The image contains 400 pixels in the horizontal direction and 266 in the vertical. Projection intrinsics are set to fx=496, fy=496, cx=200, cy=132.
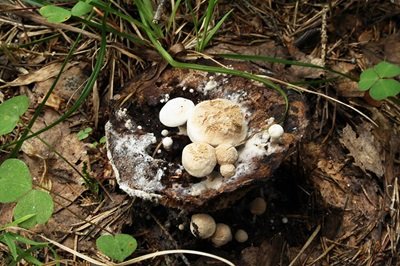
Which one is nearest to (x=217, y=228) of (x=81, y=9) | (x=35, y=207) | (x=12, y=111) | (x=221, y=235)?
(x=221, y=235)

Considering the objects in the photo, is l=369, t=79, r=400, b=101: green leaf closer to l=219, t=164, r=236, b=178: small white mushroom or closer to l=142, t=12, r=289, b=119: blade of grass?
l=142, t=12, r=289, b=119: blade of grass

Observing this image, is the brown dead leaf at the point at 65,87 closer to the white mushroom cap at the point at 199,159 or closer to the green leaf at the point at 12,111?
the green leaf at the point at 12,111

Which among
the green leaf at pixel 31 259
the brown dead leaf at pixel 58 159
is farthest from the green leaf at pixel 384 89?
the green leaf at pixel 31 259

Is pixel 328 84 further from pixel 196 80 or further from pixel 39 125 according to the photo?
pixel 39 125

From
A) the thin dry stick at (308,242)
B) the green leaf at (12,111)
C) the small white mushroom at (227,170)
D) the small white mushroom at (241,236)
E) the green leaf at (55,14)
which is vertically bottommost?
the thin dry stick at (308,242)

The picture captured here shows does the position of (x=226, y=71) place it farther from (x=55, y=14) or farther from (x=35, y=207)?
(x=35, y=207)

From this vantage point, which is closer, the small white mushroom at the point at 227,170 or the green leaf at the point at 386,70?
the small white mushroom at the point at 227,170

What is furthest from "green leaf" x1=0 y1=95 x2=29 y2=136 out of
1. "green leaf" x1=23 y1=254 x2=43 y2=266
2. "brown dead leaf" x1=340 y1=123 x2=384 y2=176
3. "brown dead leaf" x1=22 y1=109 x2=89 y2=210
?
"brown dead leaf" x1=340 y1=123 x2=384 y2=176
